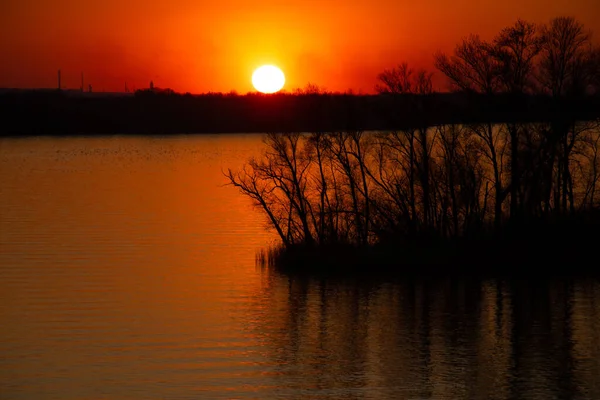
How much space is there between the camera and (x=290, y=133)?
54.1 meters

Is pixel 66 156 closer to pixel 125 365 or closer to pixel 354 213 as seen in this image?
pixel 354 213

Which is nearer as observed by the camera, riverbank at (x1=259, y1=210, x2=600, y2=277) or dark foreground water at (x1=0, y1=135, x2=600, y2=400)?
dark foreground water at (x1=0, y1=135, x2=600, y2=400)

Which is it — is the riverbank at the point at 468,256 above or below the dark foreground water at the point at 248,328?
above

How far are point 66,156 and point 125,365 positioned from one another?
404 ft

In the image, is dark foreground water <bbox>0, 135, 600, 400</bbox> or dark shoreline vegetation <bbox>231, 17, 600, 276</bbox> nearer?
dark foreground water <bbox>0, 135, 600, 400</bbox>

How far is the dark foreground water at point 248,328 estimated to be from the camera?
28.1 meters

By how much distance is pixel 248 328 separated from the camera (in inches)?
1401

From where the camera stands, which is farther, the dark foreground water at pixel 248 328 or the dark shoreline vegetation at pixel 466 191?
the dark shoreline vegetation at pixel 466 191

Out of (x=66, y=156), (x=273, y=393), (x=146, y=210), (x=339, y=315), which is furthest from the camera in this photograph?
(x=66, y=156)

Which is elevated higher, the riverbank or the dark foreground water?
the riverbank

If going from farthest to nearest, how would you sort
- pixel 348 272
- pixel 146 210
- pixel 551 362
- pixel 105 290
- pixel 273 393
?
pixel 146 210, pixel 348 272, pixel 105 290, pixel 551 362, pixel 273 393

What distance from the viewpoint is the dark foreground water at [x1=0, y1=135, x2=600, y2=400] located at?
28.1 meters

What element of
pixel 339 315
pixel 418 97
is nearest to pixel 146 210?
pixel 418 97

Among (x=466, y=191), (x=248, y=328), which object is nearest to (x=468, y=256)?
(x=466, y=191)
